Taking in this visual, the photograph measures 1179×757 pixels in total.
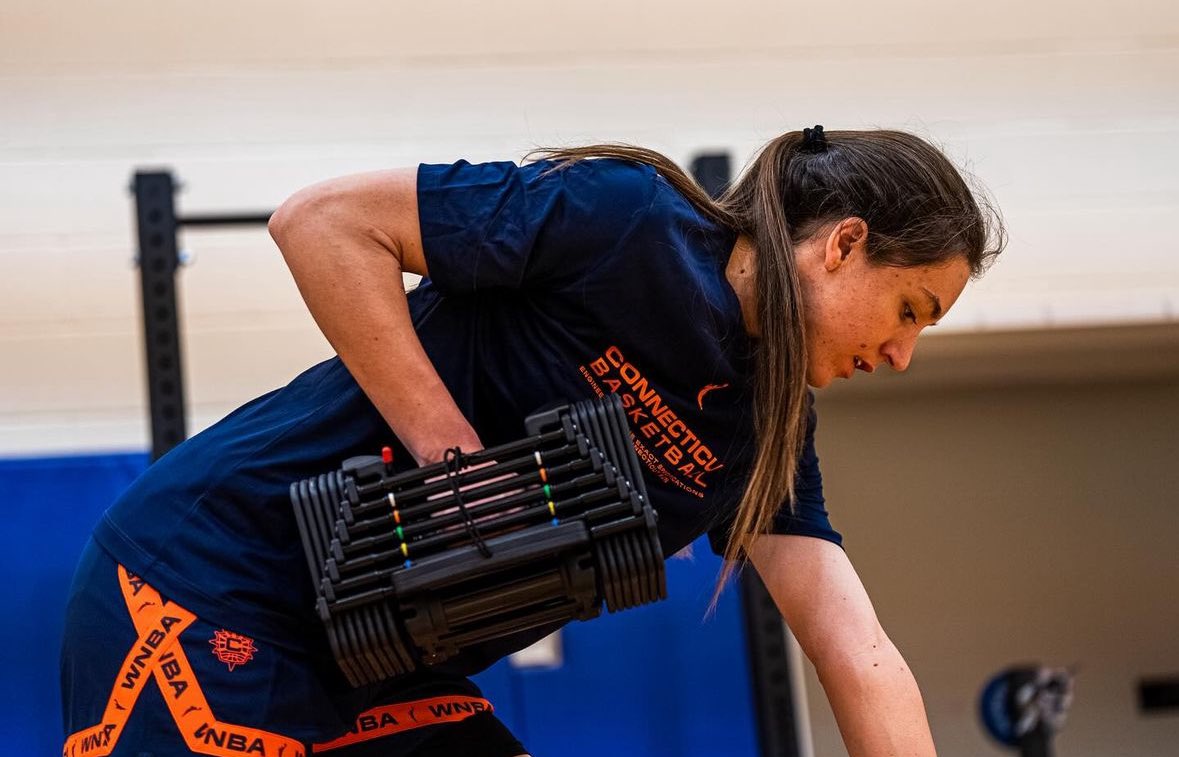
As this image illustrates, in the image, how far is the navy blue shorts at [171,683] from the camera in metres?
0.87

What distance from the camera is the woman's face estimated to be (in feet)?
3.27

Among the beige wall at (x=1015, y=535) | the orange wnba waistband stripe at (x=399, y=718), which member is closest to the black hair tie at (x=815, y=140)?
the orange wnba waistband stripe at (x=399, y=718)

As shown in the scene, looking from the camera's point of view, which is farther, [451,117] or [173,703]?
[451,117]

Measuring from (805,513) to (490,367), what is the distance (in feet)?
1.15

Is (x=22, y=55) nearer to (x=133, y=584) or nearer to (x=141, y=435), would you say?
(x=141, y=435)

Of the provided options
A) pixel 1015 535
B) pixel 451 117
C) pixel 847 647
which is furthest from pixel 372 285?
pixel 1015 535

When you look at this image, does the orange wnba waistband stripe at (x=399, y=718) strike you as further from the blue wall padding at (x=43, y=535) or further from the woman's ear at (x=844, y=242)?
the blue wall padding at (x=43, y=535)

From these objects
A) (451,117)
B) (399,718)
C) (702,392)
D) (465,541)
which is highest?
(451,117)

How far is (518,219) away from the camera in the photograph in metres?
0.91

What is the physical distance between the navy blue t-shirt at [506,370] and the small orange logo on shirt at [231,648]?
1 centimetres

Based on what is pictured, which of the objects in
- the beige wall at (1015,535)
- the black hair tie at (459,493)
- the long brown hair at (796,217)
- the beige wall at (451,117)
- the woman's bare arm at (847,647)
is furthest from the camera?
the beige wall at (1015,535)

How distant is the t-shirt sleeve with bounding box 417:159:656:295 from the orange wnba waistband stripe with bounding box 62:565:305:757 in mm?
307

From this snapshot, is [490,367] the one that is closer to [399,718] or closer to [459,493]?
[459,493]

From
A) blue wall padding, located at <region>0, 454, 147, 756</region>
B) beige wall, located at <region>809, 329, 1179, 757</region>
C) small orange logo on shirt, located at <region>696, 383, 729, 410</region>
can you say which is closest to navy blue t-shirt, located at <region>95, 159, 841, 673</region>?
small orange logo on shirt, located at <region>696, 383, 729, 410</region>
